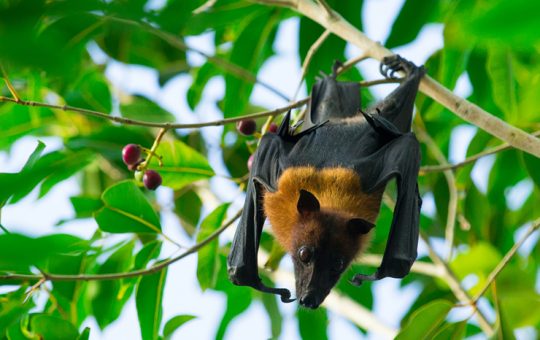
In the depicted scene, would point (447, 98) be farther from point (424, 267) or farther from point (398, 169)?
point (424, 267)

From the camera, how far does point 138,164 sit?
16.4ft

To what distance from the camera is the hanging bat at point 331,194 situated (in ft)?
13.9

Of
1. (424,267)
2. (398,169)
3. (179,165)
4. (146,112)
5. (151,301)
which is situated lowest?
(424,267)

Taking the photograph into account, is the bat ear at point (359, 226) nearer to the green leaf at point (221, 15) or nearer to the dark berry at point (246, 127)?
the dark berry at point (246, 127)

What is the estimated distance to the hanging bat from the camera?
4234mm

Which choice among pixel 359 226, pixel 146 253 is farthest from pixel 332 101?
pixel 146 253

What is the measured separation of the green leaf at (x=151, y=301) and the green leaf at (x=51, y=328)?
0.61 m

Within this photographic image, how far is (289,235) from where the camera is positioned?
4570 mm

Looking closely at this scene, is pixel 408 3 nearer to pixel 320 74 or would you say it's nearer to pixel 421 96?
pixel 320 74

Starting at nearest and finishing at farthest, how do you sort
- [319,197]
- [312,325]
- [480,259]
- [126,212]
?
[319,197]
[126,212]
[312,325]
[480,259]

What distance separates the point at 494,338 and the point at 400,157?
1380 millimetres

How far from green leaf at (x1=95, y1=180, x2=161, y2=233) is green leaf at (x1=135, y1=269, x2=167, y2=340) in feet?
1.18

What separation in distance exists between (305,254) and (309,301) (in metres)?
0.32

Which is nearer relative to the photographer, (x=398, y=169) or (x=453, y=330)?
(x=398, y=169)
